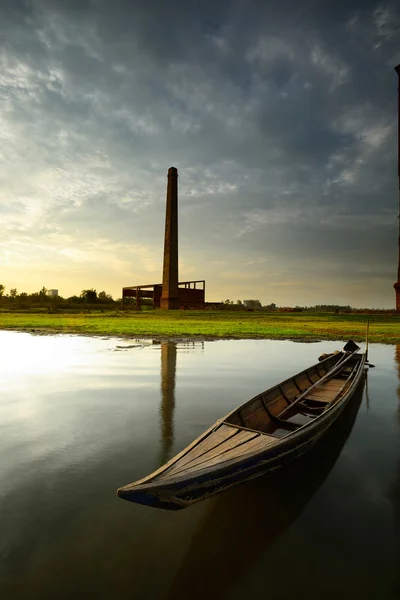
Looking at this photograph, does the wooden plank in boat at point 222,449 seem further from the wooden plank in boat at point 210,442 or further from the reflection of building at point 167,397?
the reflection of building at point 167,397

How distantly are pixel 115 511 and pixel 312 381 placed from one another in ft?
27.5

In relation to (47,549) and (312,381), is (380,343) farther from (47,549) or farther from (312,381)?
(47,549)

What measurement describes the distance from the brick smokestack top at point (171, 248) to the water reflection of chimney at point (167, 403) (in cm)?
3745

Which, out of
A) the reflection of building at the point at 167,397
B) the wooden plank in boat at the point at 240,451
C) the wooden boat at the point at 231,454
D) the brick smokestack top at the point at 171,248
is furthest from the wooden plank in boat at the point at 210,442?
the brick smokestack top at the point at 171,248

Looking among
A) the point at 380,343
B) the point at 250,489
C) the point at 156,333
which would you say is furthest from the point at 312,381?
the point at 156,333

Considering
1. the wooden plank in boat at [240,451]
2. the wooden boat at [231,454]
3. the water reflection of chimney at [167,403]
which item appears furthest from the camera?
the water reflection of chimney at [167,403]

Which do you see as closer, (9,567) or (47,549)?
(9,567)

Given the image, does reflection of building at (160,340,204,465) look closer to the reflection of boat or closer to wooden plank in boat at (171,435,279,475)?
the reflection of boat

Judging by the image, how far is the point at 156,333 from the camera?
30.5 meters

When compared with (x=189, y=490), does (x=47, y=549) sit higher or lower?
lower

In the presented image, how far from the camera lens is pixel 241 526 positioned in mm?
4105

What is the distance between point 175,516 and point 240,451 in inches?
49.3

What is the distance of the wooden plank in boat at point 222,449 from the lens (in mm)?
3732

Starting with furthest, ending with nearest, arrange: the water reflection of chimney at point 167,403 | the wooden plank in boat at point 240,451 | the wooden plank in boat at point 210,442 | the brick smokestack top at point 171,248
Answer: the brick smokestack top at point 171,248, the water reflection of chimney at point 167,403, the wooden plank in boat at point 210,442, the wooden plank in boat at point 240,451
